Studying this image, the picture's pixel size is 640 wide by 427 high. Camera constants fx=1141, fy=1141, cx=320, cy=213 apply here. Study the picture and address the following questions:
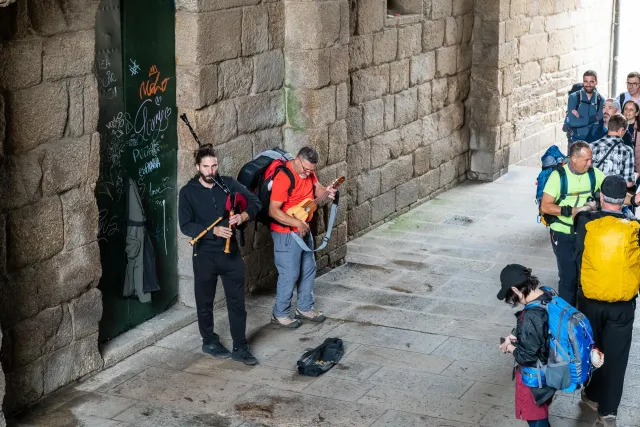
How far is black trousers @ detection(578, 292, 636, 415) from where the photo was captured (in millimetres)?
7477

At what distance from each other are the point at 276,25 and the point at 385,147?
3.12 m

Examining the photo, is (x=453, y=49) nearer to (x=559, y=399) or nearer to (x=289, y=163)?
(x=289, y=163)

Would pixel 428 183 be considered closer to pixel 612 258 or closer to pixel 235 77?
pixel 235 77

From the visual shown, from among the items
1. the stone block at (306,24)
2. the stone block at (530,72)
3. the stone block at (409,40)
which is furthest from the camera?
the stone block at (530,72)

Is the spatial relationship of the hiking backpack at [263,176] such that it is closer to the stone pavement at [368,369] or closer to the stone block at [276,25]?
the stone pavement at [368,369]

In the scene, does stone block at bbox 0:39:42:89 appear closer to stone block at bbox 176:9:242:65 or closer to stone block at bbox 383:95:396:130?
stone block at bbox 176:9:242:65

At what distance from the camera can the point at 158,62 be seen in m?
9.13

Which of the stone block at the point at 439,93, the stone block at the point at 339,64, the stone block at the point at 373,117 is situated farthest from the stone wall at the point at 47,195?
the stone block at the point at 439,93

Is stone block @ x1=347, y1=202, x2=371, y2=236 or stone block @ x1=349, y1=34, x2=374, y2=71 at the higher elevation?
stone block @ x1=349, y1=34, x2=374, y2=71

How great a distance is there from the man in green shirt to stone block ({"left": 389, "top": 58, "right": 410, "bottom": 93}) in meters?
4.25

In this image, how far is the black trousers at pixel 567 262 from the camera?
8953mm

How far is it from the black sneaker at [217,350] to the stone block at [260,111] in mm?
2044

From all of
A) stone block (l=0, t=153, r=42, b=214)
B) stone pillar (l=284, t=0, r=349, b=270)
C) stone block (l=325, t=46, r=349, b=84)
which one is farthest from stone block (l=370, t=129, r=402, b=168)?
stone block (l=0, t=153, r=42, b=214)

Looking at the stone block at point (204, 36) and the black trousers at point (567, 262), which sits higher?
the stone block at point (204, 36)
